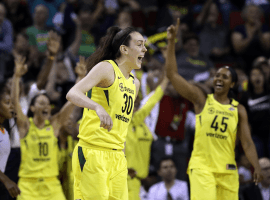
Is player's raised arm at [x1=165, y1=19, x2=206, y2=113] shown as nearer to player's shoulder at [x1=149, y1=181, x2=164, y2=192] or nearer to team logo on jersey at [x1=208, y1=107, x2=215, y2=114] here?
team logo on jersey at [x1=208, y1=107, x2=215, y2=114]

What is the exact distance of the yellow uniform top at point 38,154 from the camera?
5469mm

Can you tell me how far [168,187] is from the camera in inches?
279

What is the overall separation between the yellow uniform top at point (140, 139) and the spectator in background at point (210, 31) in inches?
143

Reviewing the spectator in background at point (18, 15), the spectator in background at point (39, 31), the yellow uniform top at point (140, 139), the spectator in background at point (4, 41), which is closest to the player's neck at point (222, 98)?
the yellow uniform top at point (140, 139)

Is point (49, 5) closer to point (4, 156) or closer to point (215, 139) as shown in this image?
point (4, 156)

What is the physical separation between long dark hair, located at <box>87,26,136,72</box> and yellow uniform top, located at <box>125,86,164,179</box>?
7.75 ft

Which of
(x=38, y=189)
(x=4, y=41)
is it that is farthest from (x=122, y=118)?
(x=4, y=41)

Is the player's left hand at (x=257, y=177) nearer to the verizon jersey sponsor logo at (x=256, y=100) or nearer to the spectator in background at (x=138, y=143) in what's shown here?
the spectator in background at (x=138, y=143)

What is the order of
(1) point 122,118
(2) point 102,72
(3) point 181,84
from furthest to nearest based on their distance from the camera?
(3) point 181,84
(1) point 122,118
(2) point 102,72

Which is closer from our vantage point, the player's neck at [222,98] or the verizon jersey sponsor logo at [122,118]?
the verizon jersey sponsor logo at [122,118]

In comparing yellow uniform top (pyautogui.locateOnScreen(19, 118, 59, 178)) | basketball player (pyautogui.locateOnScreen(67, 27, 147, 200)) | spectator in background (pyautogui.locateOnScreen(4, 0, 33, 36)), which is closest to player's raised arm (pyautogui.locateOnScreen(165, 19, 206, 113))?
basketball player (pyautogui.locateOnScreen(67, 27, 147, 200))

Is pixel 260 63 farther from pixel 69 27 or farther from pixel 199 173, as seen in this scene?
pixel 69 27

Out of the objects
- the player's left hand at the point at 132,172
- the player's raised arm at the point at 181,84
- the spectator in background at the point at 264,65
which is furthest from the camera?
the spectator in background at the point at 264,65

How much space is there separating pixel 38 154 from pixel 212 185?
252cm
